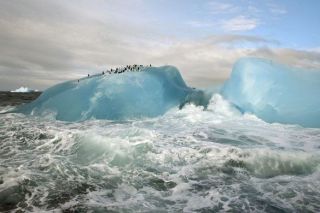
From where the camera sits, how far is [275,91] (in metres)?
15.6

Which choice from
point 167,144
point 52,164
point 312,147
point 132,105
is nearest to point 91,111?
point 132,105

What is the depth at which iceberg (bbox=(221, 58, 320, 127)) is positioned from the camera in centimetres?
1436

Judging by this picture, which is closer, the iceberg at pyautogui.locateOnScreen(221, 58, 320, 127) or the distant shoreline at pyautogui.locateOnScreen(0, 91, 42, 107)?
the iceberg at pyautogui.locateOnScreen(221, 58, 320, 127)

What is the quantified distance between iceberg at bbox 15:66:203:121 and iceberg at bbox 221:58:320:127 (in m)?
3.02

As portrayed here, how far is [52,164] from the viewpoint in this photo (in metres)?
7.43

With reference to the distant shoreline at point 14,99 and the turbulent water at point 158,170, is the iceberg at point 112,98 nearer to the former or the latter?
the turbulent water at point 158,170

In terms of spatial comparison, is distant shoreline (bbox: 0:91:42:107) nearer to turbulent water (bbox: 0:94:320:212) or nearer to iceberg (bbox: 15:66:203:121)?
iceberg (bbox: 15:66:203:121)

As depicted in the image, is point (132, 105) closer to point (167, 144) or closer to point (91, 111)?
point (91, 111)

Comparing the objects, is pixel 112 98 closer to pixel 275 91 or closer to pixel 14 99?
pixel 275 91

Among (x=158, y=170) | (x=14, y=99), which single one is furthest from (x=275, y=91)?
(x=14, y=99)

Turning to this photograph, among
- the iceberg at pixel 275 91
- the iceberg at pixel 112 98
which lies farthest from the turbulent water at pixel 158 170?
the iceberg at pixel 112 98

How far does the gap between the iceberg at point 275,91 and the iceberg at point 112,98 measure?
9.91 feet

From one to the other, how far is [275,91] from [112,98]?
8108 mm

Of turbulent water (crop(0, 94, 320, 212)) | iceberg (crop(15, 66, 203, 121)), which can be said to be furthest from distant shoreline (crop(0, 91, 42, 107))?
turbulent water (crop(0, 94, 320, 212))
